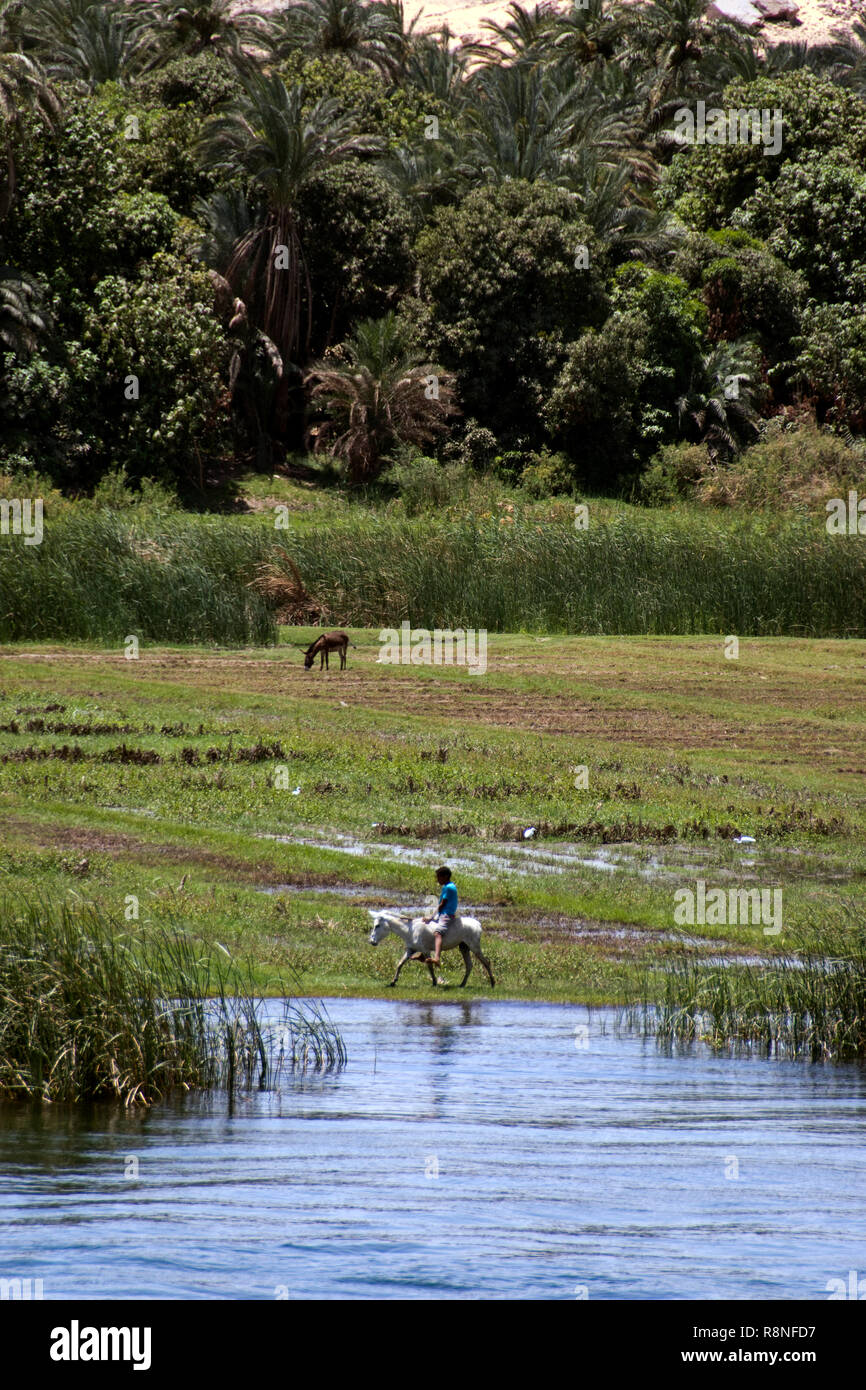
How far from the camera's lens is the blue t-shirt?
13.0 m

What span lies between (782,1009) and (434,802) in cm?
866

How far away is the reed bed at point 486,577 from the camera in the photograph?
36875 mm

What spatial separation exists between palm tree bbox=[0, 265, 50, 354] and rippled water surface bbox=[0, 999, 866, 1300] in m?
42.8

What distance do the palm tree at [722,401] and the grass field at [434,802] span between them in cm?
2696

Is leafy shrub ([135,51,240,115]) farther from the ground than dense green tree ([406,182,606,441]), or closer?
farther from the ground

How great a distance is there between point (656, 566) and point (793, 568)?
10.6ft

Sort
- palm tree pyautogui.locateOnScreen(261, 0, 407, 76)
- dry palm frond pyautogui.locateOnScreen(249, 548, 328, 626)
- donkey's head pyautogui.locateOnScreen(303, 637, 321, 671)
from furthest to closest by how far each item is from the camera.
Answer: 1. palm tree pyautogui.locateOnScreen(261, 0, 407, 76)
2. dry palm frond pyautogui.locateOnScreen(249, 548, 328, 626)
3. donkey's head pyautogui.locateOnScreen(303, 637, 321, 671)

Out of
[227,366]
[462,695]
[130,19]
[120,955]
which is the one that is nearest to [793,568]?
[462,695]

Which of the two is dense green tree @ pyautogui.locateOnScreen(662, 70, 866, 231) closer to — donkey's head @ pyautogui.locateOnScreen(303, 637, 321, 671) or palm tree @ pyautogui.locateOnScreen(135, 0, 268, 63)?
palm tree @ pyautogui.locateOnScreen(135, 0, 268, 63)

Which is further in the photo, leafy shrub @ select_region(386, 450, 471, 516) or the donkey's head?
leafy shrub @ select_region(386, 450, 471, 516)

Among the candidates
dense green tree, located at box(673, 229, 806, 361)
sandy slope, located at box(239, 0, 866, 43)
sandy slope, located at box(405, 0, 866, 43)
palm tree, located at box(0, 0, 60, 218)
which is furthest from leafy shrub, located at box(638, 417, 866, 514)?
sandy slope, located at box(239, 0, 866, 43)

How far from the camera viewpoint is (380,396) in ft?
184

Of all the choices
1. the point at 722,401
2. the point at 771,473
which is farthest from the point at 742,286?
the point at 771,473
